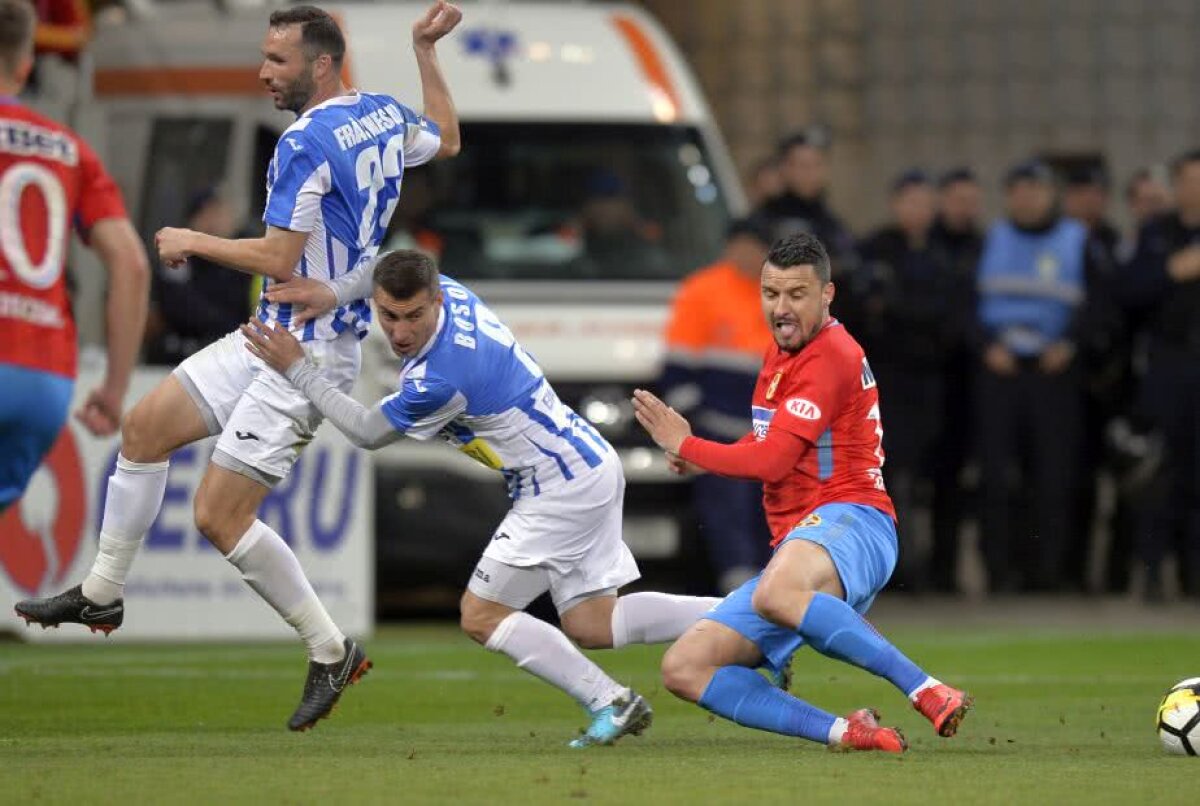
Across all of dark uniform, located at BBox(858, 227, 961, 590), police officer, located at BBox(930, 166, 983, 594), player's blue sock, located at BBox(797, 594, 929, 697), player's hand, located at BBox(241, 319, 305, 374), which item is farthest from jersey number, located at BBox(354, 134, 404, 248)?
police officer, located at BBox(930, 166, 983, 594)

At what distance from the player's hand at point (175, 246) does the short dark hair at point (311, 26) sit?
80cm

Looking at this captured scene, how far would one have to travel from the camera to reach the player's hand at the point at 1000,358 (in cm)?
1606

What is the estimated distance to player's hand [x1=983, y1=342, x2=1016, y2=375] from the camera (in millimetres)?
16062

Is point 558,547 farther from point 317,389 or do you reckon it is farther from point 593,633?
point 317,389

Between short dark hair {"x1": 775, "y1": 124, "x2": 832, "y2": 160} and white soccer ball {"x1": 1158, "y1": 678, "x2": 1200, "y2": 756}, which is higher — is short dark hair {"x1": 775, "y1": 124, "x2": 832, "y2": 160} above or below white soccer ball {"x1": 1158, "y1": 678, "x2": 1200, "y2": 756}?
above

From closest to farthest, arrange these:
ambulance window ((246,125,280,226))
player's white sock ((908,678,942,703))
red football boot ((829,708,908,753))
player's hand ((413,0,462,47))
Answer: player's white sock ((908,678,942,703))
red football boot ((829,708,908,753))
player's hand ((413,0,462,47))
ambulance window ((246,125,280,226))

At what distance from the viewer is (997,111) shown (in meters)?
22.0

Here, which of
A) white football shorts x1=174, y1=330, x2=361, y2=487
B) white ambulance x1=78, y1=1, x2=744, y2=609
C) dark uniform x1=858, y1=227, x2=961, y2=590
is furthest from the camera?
dark uniform x1=858, y1=227, x2=961, y2=590

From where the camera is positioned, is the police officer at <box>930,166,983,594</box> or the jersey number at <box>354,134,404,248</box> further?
the police officer at <box>930,166,983,594</box>

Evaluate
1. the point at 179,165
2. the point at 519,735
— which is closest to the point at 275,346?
the point at 519,735

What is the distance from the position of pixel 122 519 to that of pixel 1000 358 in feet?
25.6

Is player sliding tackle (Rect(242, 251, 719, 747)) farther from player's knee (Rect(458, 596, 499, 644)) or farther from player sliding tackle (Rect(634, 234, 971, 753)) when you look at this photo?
player sliding tackle (Rect(634, 234, 971, 753))

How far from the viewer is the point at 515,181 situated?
1506 cm

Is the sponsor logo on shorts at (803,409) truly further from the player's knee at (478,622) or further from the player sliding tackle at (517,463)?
the player's knee at (478,622)
